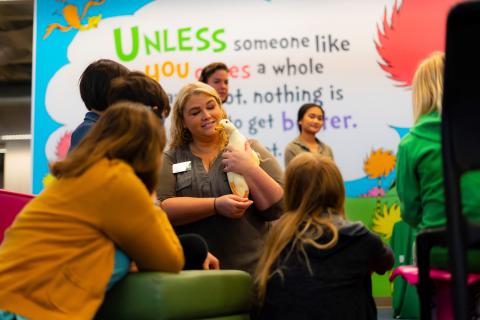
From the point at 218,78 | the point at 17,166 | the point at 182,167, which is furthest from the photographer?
the point at 17,166

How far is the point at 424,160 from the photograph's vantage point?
182cm

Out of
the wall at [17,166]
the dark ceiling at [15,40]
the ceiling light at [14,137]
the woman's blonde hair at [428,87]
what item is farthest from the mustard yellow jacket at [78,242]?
the ceiling light at [14,137]

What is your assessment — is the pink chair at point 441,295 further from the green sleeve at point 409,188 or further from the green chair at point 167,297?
the green chair at point 167,297

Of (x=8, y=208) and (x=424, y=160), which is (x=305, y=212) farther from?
(x=8, y=208)

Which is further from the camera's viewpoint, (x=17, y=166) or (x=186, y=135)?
(x=17, y=166)

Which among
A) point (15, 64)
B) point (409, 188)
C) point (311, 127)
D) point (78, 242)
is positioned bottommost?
point (78, 242)

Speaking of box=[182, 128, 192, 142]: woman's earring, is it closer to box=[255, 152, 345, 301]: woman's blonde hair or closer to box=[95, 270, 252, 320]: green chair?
box=[255, 152, 345, 301]: woman's blonde hair

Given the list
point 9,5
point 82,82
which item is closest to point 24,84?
point 9,5

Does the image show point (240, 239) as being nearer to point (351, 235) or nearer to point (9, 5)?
point (351, 235)

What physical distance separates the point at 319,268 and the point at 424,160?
0.44 meters

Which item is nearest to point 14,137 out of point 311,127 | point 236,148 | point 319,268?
point 311,127

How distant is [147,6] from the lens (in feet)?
16.0

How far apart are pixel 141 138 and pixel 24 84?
7.81 metres

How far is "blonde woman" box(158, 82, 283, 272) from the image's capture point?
6.98ft
